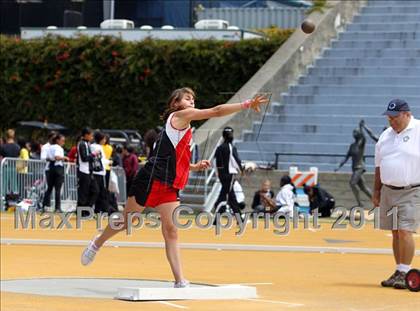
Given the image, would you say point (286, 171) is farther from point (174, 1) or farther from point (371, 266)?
point (174, 1)

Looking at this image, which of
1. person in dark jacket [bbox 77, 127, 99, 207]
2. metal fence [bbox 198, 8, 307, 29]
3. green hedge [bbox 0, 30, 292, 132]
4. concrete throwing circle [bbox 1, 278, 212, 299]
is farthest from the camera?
metal fence [bbox 198, 8, 307, 29]

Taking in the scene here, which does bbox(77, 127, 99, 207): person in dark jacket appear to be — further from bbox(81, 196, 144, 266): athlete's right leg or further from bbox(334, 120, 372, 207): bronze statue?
bbox(81, 196, 144, 266): athlete's right leg

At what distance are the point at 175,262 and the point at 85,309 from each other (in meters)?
1.27

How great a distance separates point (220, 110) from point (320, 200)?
16789mm

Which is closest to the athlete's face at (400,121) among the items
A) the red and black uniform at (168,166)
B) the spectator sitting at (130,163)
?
the red and black uniform at (168,166)

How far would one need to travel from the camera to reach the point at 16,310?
11133 mm

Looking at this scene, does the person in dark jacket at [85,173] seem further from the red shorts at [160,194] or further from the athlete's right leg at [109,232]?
the red shorts at [160,194]

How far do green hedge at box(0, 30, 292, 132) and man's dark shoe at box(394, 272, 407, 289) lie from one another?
2606cm

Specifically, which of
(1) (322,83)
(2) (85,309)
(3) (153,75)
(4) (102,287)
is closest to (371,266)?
(4) (102,287)

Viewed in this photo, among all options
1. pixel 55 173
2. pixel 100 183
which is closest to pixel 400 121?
pixel 100 183

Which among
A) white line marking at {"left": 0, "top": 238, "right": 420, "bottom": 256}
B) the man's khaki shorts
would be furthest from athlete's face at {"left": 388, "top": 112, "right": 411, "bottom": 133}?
white line marking at {"left": 0, "top": 238, "right": 420, "bottom": 256}

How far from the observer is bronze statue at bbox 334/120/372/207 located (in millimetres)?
28875

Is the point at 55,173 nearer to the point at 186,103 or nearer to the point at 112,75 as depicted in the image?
the point at 112,75

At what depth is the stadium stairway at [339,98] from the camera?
31719 millimetres
